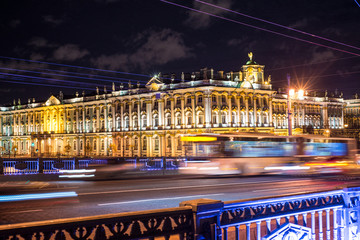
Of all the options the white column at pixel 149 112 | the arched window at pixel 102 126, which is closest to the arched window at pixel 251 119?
the white column at pixel 149 112

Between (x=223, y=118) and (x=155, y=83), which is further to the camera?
(x=155, y=83)

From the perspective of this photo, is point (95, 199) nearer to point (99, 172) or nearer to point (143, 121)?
point (99, 172)

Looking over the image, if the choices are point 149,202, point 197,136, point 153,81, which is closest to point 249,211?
point 149,202

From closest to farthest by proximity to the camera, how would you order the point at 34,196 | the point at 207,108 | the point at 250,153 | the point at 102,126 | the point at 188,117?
the point at 34,196, the point at 250,153, the point at 207,108, the point at 188,117, the point at 102,126

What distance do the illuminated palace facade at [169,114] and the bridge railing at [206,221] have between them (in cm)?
5072

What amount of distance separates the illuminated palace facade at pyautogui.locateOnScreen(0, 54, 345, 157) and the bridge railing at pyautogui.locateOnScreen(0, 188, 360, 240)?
50720 millimetres

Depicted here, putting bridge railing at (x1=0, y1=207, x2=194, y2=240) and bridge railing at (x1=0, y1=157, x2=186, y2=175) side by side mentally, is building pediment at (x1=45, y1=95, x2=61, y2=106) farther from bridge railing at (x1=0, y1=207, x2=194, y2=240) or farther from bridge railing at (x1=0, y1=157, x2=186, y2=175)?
bridge railing at (x1=0, y1=207, x2=194, y2=240)

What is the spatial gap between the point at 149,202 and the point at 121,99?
213 feet

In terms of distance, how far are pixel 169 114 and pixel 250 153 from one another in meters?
45.6

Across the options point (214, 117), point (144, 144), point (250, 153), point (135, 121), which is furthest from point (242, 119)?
point (250, 153)

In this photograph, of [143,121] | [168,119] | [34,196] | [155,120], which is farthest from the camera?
[143,121]

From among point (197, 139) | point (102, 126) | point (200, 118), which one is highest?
point (200, 118)

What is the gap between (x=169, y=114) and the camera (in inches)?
2781

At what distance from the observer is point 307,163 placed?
27.1 metres
